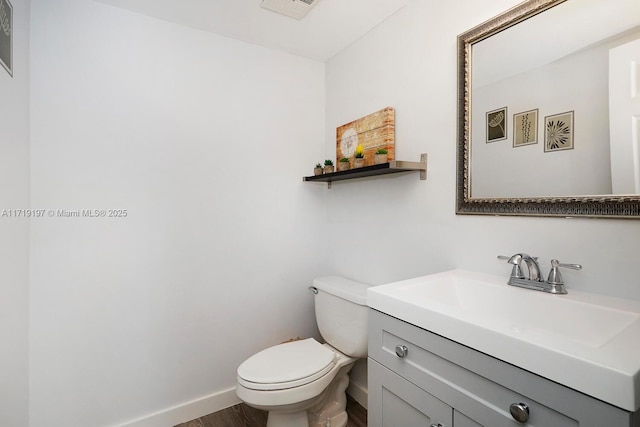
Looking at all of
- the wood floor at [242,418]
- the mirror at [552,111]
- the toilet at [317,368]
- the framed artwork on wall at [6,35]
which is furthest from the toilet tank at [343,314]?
the framed artwork on wall at [6,35]

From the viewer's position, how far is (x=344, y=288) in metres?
1.74

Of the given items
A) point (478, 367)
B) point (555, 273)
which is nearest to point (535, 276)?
point (555, 273)

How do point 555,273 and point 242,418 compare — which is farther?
point 242,418

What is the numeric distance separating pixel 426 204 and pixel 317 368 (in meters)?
0.95

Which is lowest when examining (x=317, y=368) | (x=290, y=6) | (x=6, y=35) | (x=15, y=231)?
(x=317, y=368)

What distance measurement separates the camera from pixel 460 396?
785mm

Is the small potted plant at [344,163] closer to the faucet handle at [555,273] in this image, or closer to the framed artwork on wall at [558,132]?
the framed artwork on wall at [558,132]

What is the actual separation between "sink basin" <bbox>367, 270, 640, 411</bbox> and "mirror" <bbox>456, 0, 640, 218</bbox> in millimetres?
289

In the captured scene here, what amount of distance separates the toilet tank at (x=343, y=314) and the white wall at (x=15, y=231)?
4.56 feet

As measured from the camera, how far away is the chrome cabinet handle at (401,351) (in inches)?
36.9

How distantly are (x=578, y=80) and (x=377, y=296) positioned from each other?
0.96m

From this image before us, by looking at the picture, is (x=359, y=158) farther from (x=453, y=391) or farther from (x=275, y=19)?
(x=453, y=391)

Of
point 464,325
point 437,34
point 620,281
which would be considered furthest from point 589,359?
point 437,34

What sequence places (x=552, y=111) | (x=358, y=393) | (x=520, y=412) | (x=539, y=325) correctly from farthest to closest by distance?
1. (x=358, y=393)
2. (x=552, y=111)
3. (x=539, y=325)
4. (x=520, y=412)
